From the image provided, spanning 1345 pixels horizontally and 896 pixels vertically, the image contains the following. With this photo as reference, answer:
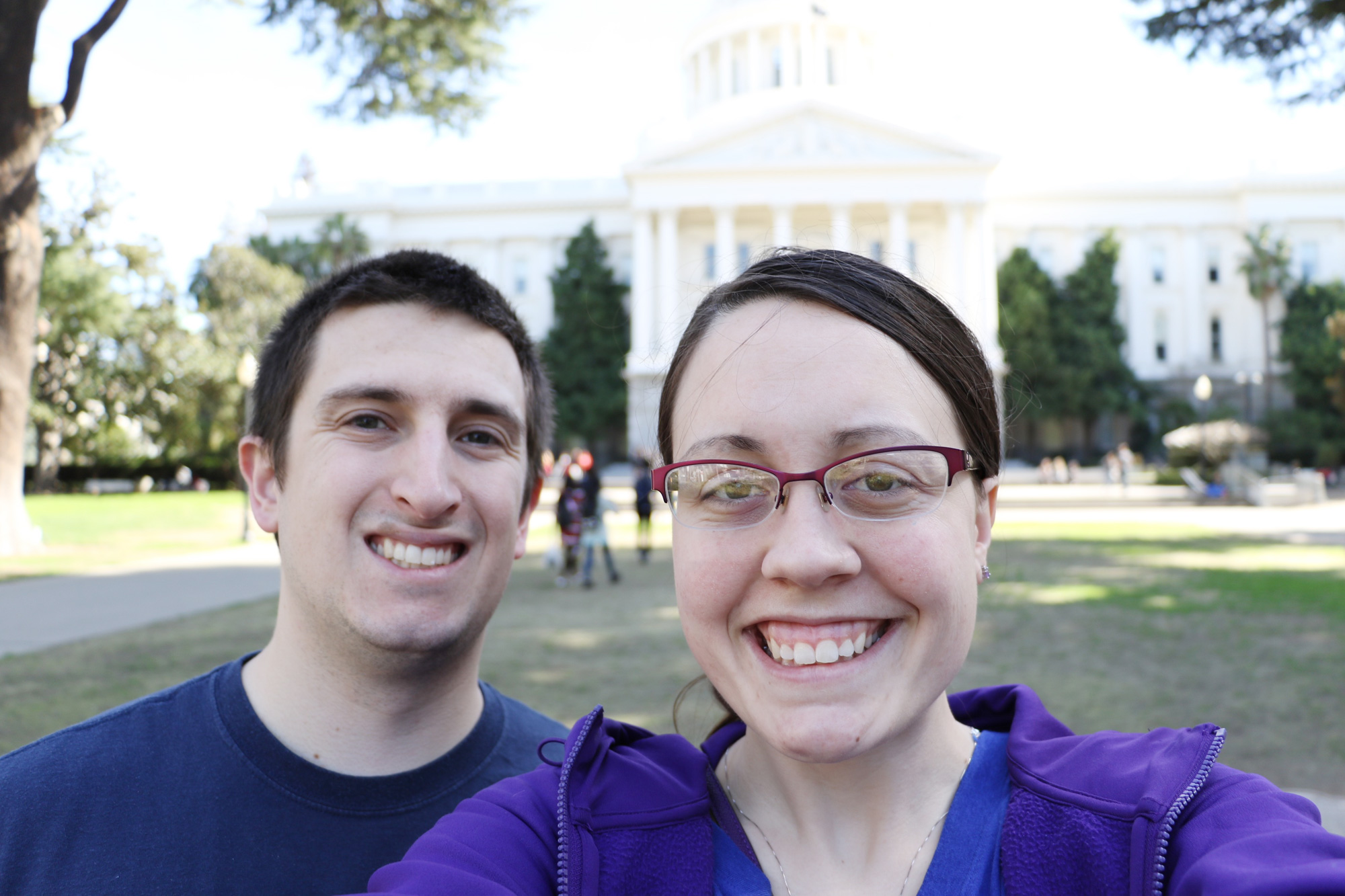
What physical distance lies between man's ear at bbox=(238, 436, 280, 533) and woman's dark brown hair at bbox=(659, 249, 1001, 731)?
46.2 inches

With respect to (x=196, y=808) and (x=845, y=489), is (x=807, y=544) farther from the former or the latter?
(x=196, y=808)

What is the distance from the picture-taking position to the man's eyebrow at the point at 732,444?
1356 millimetres

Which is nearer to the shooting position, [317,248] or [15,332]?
[15,332]

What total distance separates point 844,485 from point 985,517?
1.19 feet

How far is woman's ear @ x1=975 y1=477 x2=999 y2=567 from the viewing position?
153 centimetres

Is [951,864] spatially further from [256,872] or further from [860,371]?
[256,872]

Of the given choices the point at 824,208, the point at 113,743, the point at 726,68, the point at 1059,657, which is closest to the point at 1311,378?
the point at 824,208

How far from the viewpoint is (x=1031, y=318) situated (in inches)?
1938

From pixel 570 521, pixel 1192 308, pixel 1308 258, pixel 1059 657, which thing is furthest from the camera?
pixel 1308 258

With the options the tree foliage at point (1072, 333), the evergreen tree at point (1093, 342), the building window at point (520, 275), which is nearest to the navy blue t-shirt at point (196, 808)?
the tree foliage at point (1072, 333)

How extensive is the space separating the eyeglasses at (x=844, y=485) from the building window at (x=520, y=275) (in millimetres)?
58438

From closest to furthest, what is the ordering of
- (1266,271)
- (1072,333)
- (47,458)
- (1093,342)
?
1. (47,458)
2. (1093,342)
3. (1072,333)
4. (1266,271)

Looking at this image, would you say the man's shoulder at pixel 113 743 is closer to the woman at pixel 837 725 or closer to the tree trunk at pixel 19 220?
the woman at pixel 837 725

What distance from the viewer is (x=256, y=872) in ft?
5.85
